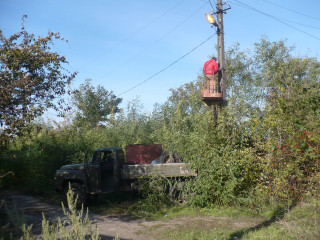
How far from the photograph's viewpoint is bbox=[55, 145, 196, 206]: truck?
10.2 metres

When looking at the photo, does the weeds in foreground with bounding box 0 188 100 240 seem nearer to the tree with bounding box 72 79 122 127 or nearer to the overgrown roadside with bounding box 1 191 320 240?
the overgrown roadside with bounding box 1 191 320 240

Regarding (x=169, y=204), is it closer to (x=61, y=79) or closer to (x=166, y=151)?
(x=166, y=151)

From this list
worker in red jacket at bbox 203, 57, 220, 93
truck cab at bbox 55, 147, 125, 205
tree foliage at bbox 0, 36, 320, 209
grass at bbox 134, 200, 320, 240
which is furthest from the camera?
worker in red jacket at bbox 203, 57, 220, 93

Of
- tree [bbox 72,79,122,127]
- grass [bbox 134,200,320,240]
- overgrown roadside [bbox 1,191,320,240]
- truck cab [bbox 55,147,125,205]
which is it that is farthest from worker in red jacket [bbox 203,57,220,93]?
tree [bbox 72,79,122,127]

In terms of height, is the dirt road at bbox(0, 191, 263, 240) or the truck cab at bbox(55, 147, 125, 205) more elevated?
the truck cab at bbox(55, 147, 125, 205)

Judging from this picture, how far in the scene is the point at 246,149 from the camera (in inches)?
364

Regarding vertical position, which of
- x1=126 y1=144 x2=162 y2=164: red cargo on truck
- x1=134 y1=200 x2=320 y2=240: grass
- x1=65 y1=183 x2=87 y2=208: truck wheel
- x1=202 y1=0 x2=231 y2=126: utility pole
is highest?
x1=202 y1=0 x2=231 y2=126: utility pole

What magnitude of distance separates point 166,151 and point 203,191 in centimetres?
308

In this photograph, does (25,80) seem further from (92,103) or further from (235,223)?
(92,103)

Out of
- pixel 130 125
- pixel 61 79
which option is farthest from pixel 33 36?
pixel 130 125

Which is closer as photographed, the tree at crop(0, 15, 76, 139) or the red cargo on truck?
the tree at crop(0, 15, 76, 139)

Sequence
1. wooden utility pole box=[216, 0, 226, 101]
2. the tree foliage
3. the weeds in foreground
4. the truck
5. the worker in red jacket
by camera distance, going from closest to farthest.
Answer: the weeds in foreground → the tree foliage → the truck → the worker in red jacket → wooden utility pole box=[216, 0, 226, 101]

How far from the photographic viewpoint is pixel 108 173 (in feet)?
36.2

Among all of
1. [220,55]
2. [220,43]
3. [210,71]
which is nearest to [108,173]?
[210,71]
